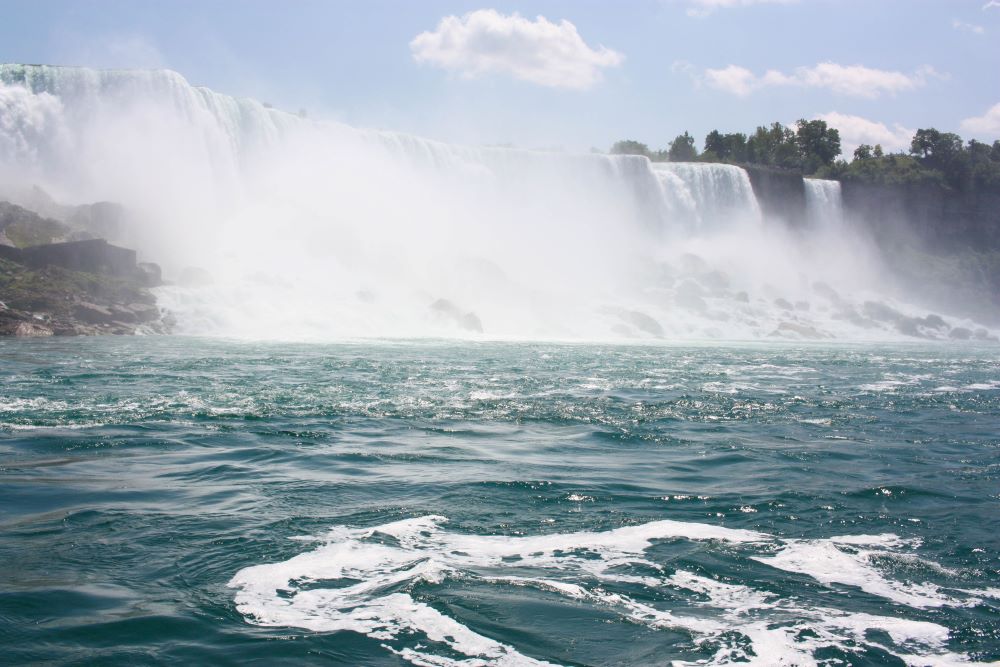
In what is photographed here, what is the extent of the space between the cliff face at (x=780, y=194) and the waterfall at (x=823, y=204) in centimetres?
59

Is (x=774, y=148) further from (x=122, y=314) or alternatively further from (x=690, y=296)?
(x=122, y=314)

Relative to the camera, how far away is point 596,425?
34.3ft

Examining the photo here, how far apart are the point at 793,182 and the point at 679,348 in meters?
41.4

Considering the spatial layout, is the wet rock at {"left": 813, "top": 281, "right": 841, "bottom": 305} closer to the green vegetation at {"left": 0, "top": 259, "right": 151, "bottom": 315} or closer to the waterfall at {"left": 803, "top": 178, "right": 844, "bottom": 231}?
the waterfall at {"left": 803, "top": 178, "right": 844, "bottom": 231}

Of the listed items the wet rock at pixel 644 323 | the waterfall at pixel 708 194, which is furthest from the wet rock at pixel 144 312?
the waterfall at pixel 708 194

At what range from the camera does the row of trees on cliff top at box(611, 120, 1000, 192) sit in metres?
70.4

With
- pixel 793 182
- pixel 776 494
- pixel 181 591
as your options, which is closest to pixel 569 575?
pixel 181 591

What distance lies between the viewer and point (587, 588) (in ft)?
15.1

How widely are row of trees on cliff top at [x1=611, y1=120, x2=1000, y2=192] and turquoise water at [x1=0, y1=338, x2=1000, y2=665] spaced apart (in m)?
66.4

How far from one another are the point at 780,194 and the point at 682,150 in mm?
23144

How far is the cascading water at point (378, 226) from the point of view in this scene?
34094 mm

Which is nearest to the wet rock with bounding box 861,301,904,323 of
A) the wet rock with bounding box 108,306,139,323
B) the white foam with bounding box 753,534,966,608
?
the wet rock with bounding box 108,306,139,323

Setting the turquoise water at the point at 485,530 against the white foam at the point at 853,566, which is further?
the white foam at the point at 853,566

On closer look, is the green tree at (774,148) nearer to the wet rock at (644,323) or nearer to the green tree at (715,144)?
the green tree at (715,144)
